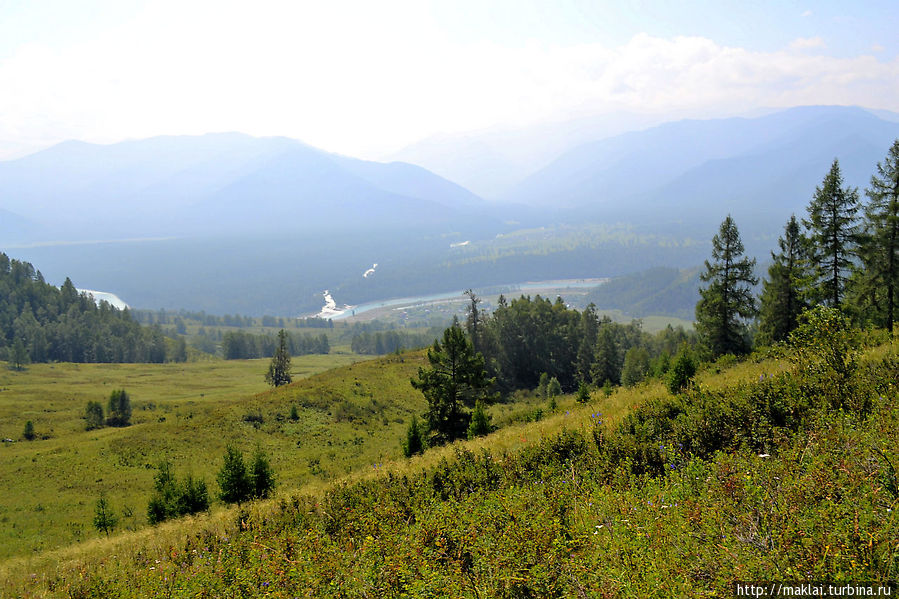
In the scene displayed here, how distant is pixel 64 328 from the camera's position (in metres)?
126

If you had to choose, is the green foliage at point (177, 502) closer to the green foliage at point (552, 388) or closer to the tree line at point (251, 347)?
the green foliage at point (552, 388)

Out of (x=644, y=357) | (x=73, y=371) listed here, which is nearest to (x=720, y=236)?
(x=644, y=357)

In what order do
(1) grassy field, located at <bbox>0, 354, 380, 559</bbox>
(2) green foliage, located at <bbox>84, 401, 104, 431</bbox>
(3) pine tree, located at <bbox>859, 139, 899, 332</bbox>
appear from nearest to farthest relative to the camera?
(1) grassy field, located at <bbox>0, 354, 380, 559</bbox> < (3) pine tree, located at <bbox>859, 139, 899, 332</bbox> < (2) green foliage, located at <bbox>84, 401, 104, 431</bbox>

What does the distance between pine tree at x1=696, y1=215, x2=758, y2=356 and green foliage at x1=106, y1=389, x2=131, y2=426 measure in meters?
65.7

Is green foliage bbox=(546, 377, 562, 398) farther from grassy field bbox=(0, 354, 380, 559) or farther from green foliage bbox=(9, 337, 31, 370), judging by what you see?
green foliage bbox=(9, 337, 31, 370)

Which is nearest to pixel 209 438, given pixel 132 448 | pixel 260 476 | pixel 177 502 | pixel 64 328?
pixel 132 448

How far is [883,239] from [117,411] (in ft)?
251

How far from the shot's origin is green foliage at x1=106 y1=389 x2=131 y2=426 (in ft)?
184

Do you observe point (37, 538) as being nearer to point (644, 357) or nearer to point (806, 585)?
point (806, 585)

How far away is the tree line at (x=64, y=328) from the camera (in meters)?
124

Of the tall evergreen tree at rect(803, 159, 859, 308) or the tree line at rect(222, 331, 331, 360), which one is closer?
the tall evergreen tree at rect(803, 159, 859, 308)

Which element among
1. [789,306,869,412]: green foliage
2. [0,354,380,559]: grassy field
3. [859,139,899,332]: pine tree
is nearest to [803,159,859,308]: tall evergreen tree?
[859,139,899,332]: pine tree

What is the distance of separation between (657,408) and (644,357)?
2294 inches

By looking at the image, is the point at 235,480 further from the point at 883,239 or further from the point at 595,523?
the point at 883,239
